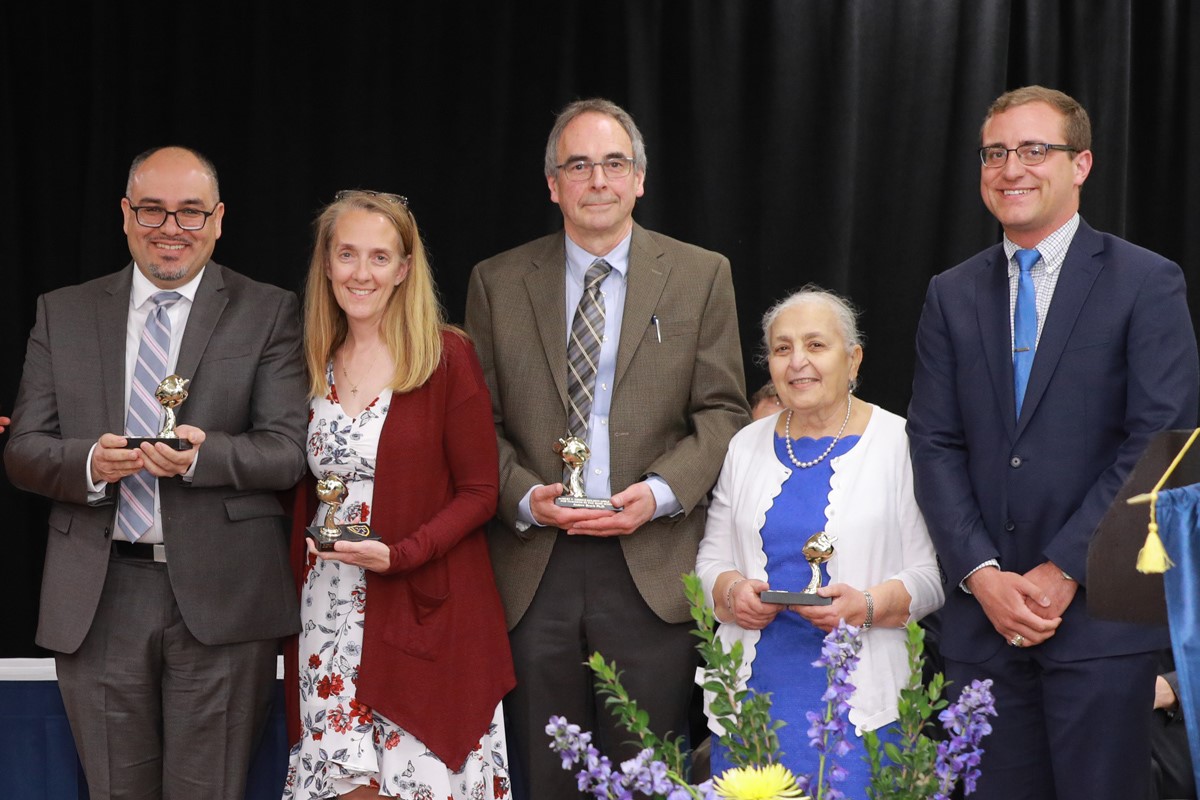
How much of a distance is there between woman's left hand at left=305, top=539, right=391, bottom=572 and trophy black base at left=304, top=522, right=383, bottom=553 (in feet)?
0.04

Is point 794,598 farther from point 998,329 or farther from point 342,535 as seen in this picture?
point 342,535

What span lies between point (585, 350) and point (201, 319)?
3.10 feet

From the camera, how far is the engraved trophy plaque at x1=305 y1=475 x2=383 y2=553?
301cm

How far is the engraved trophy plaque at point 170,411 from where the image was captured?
3062mm

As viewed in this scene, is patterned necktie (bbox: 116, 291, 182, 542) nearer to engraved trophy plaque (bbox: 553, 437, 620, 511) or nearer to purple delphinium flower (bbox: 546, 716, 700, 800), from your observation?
engraved trophy plaque (bbox: 553, 437, 620, 511)

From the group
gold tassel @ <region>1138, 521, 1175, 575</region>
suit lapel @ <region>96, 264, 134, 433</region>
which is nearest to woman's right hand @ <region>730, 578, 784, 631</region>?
gold tassel @ <region>1138, 521, 1175, 575</region>

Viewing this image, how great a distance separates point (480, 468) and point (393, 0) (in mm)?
2377

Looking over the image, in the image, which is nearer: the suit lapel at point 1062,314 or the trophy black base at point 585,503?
the suit lapel at point 1062,314

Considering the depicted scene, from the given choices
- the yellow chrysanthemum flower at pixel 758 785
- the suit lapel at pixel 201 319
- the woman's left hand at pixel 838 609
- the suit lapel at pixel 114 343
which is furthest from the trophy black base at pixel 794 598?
the suit lapel at pixel 114 343

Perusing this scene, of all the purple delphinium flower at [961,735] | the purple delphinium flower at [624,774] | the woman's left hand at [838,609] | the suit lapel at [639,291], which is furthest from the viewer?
the suit lapel at [639,291]

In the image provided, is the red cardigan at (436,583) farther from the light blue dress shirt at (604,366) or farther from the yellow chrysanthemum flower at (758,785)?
the yellow chrysanthemum flower at (758,785)

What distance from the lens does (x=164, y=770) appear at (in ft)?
10.6

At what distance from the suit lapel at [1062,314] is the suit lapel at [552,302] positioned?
1119 millimetres

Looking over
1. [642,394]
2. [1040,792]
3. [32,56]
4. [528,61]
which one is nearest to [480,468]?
[642,394]
